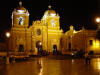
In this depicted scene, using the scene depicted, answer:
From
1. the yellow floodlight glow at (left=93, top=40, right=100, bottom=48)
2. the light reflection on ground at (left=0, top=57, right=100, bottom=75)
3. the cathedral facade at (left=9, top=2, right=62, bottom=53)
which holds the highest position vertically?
the cathedral facade at (left=9, top=2, right=62, bottom=53)

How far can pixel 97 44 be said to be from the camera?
37969 mm

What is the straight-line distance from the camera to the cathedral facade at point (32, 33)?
1725 inches

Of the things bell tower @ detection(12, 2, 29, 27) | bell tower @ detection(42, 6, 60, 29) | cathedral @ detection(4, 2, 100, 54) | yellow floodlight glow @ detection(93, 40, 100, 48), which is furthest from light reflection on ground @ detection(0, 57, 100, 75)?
bell tower @ detection(42, 6, 60, 29)

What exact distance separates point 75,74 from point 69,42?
32.3 m

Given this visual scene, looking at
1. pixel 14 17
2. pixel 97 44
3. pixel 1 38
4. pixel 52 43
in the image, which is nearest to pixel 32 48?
pixel 52 43

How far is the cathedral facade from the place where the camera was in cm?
4382

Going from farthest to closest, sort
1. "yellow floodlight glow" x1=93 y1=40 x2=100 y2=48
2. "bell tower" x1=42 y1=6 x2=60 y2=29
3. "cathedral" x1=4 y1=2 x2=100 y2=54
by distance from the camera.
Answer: "bell tower" x1=42 y1=6 x2=60 y2=29
"cathedral" x1=4 y1=2 x2=100 y2=54
"yellow floodlight glow" x1=93 y1=40 x2=100 y2=48

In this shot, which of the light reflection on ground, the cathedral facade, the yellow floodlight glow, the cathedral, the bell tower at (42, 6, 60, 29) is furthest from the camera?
the bell tower at (42, 6, 60, 29)

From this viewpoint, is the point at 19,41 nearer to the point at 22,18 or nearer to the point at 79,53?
the point at 22,18

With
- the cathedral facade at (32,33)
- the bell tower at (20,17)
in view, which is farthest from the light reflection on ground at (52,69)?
the bell tower at (20,17)

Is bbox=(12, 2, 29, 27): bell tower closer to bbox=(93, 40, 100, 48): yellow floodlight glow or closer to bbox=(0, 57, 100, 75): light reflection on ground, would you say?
bbox=(93, 40, 100, 48): yellow floodlight glow

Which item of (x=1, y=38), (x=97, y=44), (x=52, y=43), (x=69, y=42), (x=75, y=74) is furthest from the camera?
(x=1, y=38)

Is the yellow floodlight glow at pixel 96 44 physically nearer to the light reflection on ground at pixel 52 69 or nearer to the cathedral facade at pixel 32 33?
the cathedral facade at pixel 32 33

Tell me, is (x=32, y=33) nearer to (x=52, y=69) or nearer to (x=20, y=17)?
(x=20, y=17)
